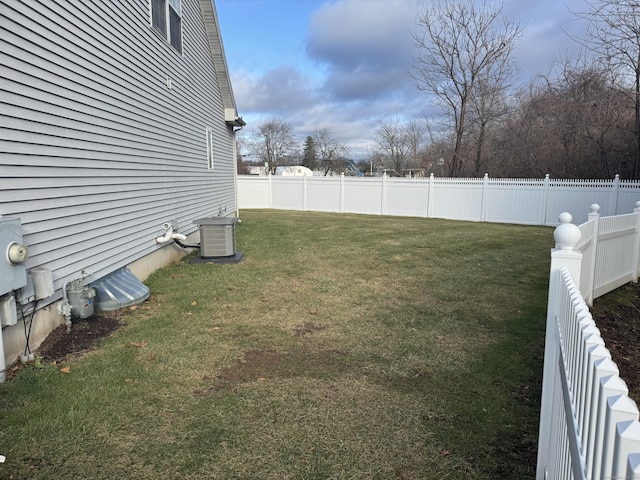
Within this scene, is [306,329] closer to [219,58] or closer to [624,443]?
[624,443]

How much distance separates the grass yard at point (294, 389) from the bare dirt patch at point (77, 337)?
0.13 m

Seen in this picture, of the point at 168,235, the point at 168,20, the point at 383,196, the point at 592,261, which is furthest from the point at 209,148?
the point at 383,196

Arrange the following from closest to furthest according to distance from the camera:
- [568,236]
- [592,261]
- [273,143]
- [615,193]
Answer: [568,236] < [592,261] < [615,193] < [273,143]

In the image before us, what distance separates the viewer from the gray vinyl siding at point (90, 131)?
12.9 feet

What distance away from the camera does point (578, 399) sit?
1.49 meters

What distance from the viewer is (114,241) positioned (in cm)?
592

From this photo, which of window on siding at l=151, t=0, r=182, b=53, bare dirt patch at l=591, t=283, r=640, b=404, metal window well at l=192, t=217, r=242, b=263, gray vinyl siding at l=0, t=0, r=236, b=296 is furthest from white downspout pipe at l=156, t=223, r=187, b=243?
bare dirt patch at l=591, t=283, r=640, b=404

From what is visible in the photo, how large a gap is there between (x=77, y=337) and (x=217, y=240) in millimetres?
4107

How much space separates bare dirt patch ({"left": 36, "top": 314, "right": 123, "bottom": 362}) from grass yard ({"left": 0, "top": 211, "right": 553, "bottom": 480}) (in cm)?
13

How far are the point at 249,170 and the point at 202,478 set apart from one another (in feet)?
185

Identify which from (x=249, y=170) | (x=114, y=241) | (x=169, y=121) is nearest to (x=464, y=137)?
(x=169, y=121)

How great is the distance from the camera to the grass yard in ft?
8.52

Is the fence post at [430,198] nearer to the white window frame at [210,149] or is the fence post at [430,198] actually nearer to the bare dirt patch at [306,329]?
the white window frame at [210,149]

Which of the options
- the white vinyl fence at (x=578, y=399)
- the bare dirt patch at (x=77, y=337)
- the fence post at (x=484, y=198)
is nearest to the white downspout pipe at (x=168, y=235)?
the bare dirt patch at (x=77, y=337)
